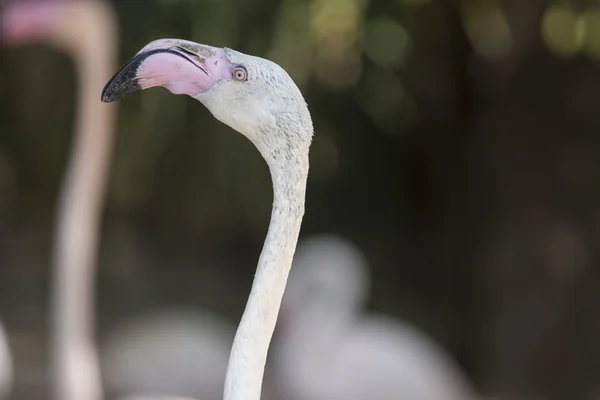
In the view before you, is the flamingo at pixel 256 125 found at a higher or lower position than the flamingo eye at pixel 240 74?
lower

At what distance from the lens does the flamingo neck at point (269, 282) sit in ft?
4.63

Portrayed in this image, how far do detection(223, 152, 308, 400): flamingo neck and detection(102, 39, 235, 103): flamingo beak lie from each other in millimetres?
170

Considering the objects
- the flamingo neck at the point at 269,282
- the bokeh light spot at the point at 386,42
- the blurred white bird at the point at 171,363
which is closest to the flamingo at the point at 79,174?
the blurred white bird at the point at 171,363

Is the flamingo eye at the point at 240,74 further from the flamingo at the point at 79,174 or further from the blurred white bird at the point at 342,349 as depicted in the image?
the blurred white bird at the point at 342,349

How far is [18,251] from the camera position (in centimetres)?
752

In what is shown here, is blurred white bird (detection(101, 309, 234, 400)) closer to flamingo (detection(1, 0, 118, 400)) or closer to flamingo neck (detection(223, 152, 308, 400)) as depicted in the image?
flamingo (detection(1, 0, 118, 400))

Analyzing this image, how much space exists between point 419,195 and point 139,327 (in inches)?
108

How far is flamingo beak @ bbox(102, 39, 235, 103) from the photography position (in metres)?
1.41

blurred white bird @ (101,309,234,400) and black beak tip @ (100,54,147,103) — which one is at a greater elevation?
blurred white bird @ (101,309,234,400)

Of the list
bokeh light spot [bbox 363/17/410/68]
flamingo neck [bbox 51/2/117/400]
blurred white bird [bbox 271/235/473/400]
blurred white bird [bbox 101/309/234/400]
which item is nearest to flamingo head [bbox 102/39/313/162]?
flamingo neck [bbox 51/2/117/400]

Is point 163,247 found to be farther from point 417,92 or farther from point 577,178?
point 577,178

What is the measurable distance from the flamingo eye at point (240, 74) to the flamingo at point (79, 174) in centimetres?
192

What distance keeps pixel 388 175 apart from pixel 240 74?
5792 millimetres

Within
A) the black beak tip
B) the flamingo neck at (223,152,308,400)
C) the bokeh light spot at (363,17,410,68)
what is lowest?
the flamingo neck at (223,152,308,400)
